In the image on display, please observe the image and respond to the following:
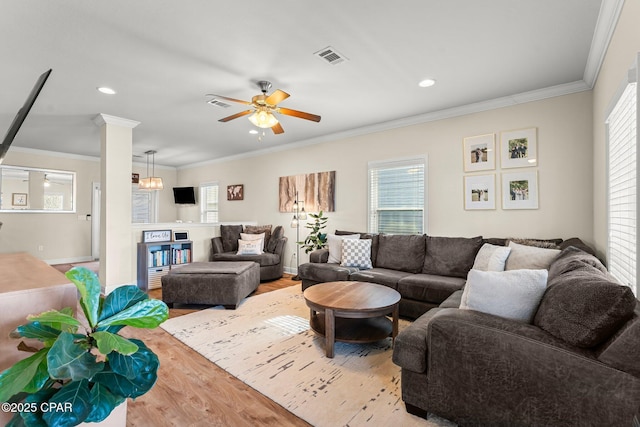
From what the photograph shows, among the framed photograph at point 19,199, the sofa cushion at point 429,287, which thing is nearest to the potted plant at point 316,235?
the sofa cushion at point 429,287

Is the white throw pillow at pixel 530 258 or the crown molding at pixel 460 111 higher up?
the crown molding at pixel 460 111

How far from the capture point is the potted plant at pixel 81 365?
628mm

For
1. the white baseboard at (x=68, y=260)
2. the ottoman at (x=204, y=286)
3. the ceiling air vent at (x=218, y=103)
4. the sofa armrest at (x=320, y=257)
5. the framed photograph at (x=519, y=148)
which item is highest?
the ceiling air vent at (x=218, y=103)

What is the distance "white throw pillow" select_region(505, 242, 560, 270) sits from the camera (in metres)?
2.66

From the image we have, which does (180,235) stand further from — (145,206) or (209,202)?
(145,206)

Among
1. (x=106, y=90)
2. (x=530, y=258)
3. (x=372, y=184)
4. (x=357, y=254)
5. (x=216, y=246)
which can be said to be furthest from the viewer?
(x=216, y=246)

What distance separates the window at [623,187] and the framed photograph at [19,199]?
30.5ft

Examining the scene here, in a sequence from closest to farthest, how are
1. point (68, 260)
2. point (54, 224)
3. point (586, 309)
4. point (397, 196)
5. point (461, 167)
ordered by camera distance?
point (586, 309)
point (461, 167)
point (397, 196)
point (54, 224)
point (68, 260)

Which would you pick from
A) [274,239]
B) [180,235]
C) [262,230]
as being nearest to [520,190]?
[274,239]

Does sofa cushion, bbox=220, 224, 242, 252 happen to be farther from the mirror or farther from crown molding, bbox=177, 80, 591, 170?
the mirror

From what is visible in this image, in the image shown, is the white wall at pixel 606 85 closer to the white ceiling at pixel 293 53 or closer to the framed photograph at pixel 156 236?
the white ceiling at pixel 293 53

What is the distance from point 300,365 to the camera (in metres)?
2.34

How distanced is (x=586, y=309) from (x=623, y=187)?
1.36 metres

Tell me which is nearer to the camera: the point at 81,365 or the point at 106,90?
the point at 81,365
